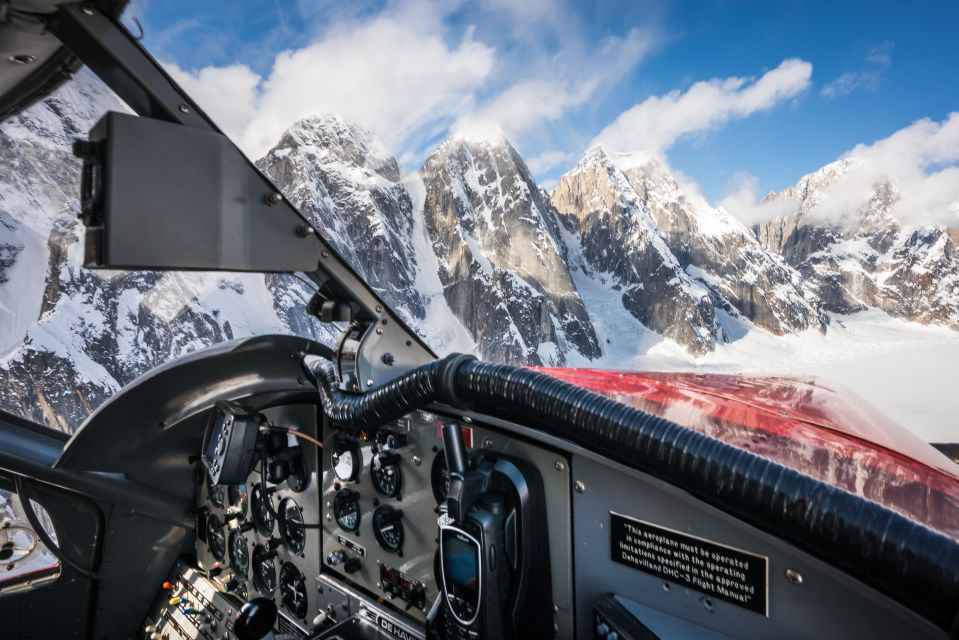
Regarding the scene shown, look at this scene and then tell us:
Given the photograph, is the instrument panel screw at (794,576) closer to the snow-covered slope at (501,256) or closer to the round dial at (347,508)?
the round dial at (347,508)

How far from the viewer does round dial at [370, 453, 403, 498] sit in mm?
1858

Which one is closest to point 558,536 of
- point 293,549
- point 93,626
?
point 293,549

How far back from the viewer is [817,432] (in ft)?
4.28

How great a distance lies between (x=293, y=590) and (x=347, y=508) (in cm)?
72

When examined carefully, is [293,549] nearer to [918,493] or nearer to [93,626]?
[93,626]

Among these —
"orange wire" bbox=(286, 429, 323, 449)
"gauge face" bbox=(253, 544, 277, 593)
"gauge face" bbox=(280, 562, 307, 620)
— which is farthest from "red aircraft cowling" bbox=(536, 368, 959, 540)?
"gauge face" bbox=(253, 544, 277, 593)

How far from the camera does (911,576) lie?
2.18 feet

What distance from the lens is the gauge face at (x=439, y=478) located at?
66.7 inches

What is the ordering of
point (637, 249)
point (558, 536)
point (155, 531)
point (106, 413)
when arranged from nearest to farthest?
point (558, 536) < point (106, 413) < point (155, 531) < point (637, 249)

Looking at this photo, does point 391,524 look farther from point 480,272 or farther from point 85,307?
point 480,272

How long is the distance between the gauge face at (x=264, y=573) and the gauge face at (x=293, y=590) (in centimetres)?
10

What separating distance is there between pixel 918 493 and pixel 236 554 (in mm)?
2914

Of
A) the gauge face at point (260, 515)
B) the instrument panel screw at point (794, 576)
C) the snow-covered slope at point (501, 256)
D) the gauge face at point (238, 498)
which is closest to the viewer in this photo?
the instrument panel screw at point (794, 576)

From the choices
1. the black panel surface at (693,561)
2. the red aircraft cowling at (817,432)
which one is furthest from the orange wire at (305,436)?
the black panel surface at (693,561)
